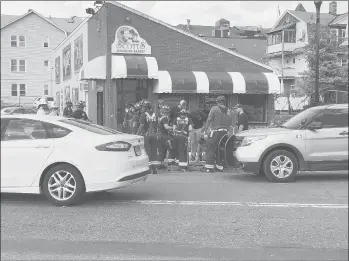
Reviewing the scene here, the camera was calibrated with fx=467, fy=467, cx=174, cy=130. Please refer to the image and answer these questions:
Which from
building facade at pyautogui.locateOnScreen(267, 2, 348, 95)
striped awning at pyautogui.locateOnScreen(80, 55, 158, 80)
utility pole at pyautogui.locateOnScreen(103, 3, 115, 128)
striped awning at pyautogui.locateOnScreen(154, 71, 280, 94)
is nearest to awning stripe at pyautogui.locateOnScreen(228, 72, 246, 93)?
striped awning at pyautogui.locateOnScreen(154, 71, 280, 94)

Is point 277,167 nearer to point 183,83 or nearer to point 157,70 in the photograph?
point 157,70

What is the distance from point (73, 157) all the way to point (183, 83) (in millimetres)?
12427

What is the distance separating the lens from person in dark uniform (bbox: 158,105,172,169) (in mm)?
8898

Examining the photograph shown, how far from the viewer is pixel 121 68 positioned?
16281mm

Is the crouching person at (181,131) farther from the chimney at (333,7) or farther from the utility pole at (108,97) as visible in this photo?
the chimney at (333,7)

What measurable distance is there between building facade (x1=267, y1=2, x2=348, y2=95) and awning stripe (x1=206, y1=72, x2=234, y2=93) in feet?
47.9

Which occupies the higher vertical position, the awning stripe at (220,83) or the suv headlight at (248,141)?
the awning stripe at (220,83)

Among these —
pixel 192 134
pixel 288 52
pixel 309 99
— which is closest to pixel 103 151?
pixel 288 52

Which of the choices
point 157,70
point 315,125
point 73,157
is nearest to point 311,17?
point 315,125

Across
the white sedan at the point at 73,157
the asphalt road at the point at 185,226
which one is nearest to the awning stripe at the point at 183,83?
the asphalt road at the point at 185,226

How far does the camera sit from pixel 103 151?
17.6 feet

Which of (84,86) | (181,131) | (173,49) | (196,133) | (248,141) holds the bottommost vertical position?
(196,133)

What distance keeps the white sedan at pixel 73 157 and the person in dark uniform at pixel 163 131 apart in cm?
283

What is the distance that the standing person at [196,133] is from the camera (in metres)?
10.2
